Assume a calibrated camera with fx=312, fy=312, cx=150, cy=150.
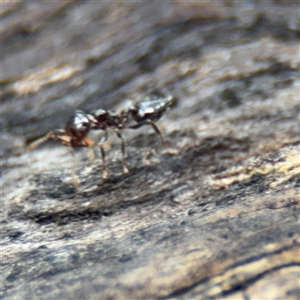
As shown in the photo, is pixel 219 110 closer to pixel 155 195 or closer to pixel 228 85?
pixel 228 85

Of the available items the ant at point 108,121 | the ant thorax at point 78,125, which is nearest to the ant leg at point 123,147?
the ant at point 108,121

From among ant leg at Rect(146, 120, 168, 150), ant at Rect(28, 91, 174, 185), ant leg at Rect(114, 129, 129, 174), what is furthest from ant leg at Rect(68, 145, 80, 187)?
ant leg at Rect(146, 120, 168, 150)

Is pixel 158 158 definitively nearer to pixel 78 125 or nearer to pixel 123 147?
pixel 123 147

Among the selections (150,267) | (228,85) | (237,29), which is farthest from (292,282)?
(237,29)

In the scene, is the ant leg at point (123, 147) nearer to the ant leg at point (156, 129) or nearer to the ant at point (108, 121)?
the ant at point (108, 121)

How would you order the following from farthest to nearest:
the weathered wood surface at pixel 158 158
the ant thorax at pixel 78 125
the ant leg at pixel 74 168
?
the ant thorax at pixel 78 125
the ant leg at pixel 74 168
the weathered wood surface at pixel 158 158

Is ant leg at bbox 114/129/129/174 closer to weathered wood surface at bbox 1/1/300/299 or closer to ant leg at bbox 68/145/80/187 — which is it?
weathered wood surface at bbox 1/1/300/299

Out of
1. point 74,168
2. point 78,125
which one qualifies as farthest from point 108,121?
point 74,168
